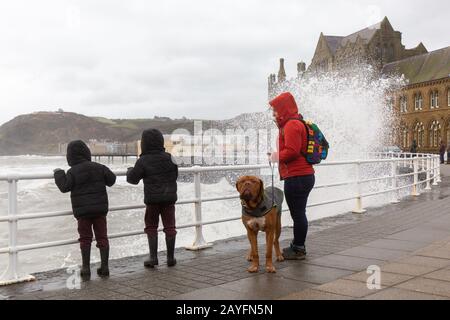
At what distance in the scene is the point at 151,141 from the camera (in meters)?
6.39

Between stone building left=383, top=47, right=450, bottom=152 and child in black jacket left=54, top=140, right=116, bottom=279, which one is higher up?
stone building left=383, top=47, right=450, bottom=152

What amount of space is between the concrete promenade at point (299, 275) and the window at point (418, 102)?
6740 cm

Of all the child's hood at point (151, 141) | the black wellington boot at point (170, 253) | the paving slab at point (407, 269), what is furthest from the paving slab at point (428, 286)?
the child's hood at point (151, 141)

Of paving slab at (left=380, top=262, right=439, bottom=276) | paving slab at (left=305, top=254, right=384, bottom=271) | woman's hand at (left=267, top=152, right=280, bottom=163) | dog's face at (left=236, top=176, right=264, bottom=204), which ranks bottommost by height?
paving slab at (left=305, top=254, right=384, bottom=271)

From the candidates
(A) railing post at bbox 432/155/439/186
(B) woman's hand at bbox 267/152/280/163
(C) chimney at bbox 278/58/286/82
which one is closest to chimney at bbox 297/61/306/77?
(C) chimney at bbox 278/58/286/82

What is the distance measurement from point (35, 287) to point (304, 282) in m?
2.93

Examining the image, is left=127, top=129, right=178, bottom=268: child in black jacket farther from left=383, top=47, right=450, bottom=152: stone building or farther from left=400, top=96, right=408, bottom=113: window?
left=400, top=96, right=408, bottom=113: window

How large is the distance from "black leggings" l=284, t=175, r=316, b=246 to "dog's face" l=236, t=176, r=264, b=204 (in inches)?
29.7

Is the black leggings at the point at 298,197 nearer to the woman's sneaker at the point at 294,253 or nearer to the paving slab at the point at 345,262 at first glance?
the woman's sneaker at the point at 294,253

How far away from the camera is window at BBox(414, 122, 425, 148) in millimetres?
69675

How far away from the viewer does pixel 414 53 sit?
8625 centimetres

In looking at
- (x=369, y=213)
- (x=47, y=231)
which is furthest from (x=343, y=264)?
(x=47, y=231)

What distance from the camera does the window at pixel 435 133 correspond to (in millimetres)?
66062
